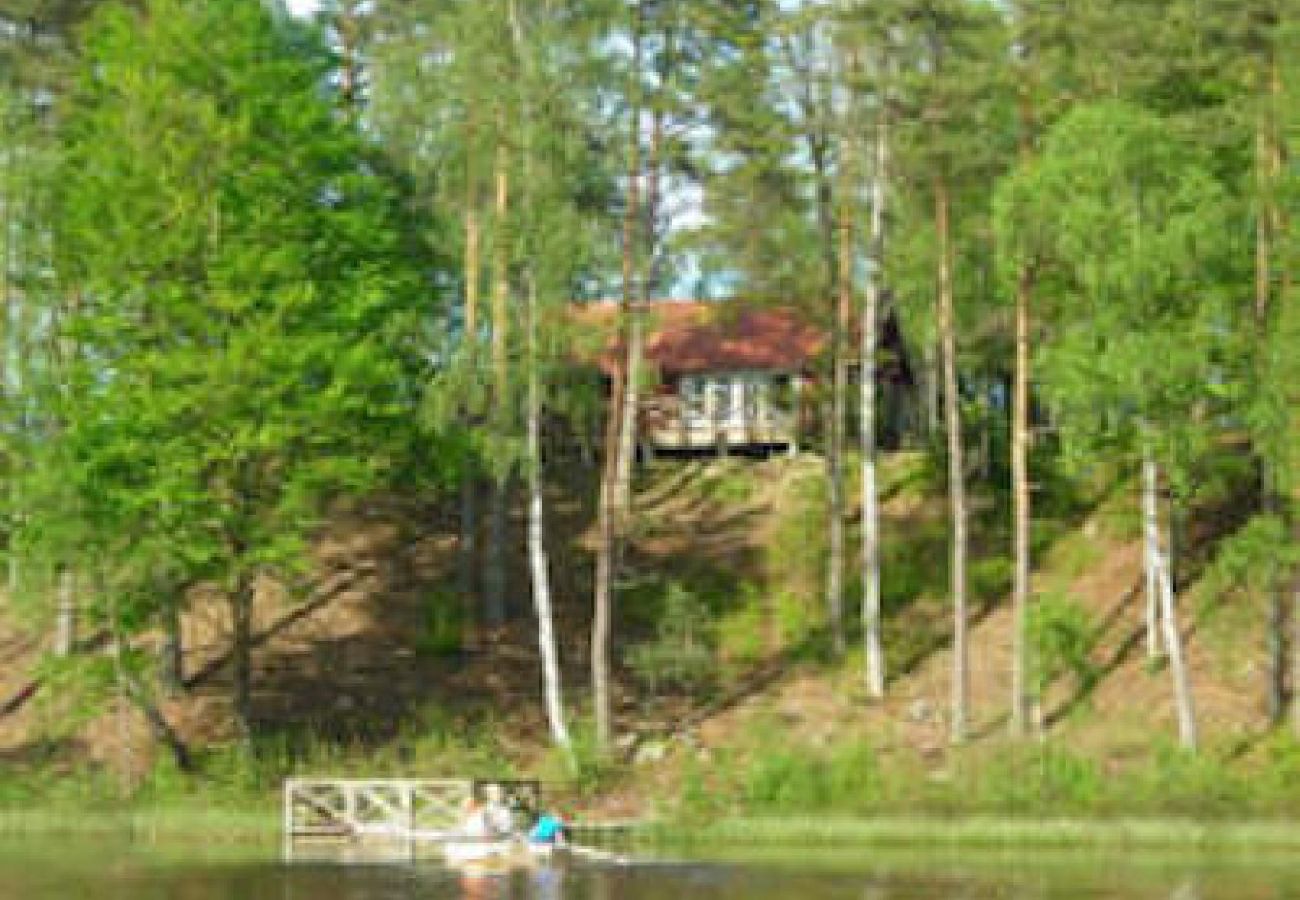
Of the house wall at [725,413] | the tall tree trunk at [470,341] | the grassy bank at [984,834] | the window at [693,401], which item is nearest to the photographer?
the grassy bank at [984,834]

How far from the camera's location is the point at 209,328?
35.5 metres

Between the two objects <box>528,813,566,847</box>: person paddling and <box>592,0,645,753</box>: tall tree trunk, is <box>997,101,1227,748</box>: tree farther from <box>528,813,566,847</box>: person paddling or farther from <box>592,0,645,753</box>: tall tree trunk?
<box>528,813,566,847</box>: person paddling

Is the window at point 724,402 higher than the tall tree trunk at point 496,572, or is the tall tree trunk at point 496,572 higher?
the window at point 724,402

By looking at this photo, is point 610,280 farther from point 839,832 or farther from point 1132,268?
point 839,832

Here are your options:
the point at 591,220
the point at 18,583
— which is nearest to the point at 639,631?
the point at 591,220

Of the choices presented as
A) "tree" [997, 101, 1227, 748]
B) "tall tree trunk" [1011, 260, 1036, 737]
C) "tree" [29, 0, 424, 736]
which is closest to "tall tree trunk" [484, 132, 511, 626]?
"tree" [29, 0, 424, 736]

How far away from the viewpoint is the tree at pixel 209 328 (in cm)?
3444

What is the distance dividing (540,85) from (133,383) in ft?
33.5

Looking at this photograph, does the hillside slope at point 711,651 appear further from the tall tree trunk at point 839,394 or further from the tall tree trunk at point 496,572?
the tall tree trunk at point 839,394

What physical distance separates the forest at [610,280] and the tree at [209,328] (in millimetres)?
97

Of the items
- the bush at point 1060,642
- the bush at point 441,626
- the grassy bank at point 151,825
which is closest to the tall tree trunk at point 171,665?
the grassy bank at point 151,825

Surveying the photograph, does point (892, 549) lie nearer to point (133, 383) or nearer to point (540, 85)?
point (540, 85)

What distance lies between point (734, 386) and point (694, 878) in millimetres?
30326

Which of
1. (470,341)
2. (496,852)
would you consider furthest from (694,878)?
(470,341)
